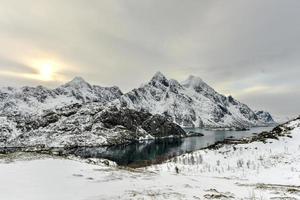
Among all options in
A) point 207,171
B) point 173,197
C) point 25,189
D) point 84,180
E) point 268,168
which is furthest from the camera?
point 207,171

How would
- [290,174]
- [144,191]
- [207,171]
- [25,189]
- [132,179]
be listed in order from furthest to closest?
1. [207,171]
2. [290,174]
3. [132,179]
4. [144,191]
5. [25,189]

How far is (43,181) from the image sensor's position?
19.7 m

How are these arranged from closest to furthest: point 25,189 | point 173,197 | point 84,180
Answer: point 25,189
point 173,197
point 84,180

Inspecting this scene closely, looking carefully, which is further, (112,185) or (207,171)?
(207,171)

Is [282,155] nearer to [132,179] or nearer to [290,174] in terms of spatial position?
[290,174]

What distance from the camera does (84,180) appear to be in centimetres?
2178

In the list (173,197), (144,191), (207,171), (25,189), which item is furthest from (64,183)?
(207,171)

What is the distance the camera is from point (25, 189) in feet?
56.5

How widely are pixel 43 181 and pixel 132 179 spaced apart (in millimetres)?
7311

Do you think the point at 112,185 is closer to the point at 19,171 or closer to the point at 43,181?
the point at 43,181

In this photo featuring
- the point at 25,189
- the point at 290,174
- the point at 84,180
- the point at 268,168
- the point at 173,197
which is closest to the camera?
the point at 25,189

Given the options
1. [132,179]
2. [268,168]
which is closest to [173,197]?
[132,179]

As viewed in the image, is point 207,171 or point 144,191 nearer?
point 144,191

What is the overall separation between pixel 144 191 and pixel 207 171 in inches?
1553
